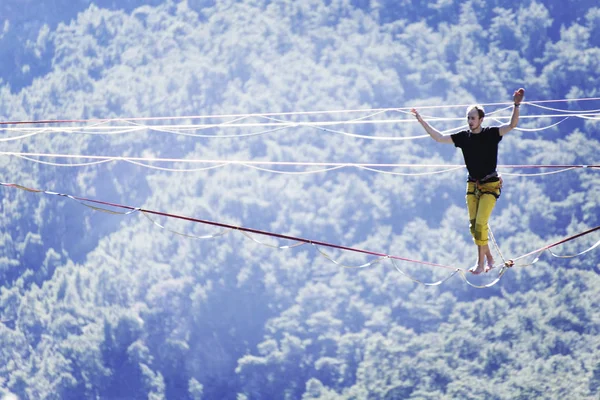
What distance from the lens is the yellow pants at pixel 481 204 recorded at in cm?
798

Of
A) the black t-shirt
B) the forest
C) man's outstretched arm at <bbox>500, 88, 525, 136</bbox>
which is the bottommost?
man's outstretched arm at <bbox>500, 88, 525, 136</bbox>

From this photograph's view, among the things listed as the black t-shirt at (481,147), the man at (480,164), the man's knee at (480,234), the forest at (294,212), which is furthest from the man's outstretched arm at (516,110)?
the forest at (294,212)

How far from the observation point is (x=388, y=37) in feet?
308

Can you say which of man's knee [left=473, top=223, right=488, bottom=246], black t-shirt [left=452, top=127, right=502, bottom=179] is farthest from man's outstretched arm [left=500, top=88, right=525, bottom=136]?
man's knee [left=473, top=223, right=488, bottom=246]

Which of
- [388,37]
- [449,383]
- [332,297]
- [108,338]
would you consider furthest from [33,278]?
[388,37]

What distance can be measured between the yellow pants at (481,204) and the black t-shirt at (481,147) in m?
0.16

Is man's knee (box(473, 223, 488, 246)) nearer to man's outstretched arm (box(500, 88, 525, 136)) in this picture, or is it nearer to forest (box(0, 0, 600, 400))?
man's outstretched arm (box(500, 88, 525, 136))

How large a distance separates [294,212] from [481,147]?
70139mm

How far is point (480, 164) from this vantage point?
307 inches

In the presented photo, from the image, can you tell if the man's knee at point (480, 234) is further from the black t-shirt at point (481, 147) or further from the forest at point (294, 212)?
the forest at point (294, 212)

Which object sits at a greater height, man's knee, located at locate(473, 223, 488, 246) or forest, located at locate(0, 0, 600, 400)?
forest, located at locate(0, 0, 600, 400)

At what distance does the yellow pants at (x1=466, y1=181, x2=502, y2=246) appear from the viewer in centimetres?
798

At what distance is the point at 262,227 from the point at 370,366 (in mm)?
19380

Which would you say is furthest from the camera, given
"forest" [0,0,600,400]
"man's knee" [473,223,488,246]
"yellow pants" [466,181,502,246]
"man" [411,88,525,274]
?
"forest" [0,0,600,400]
